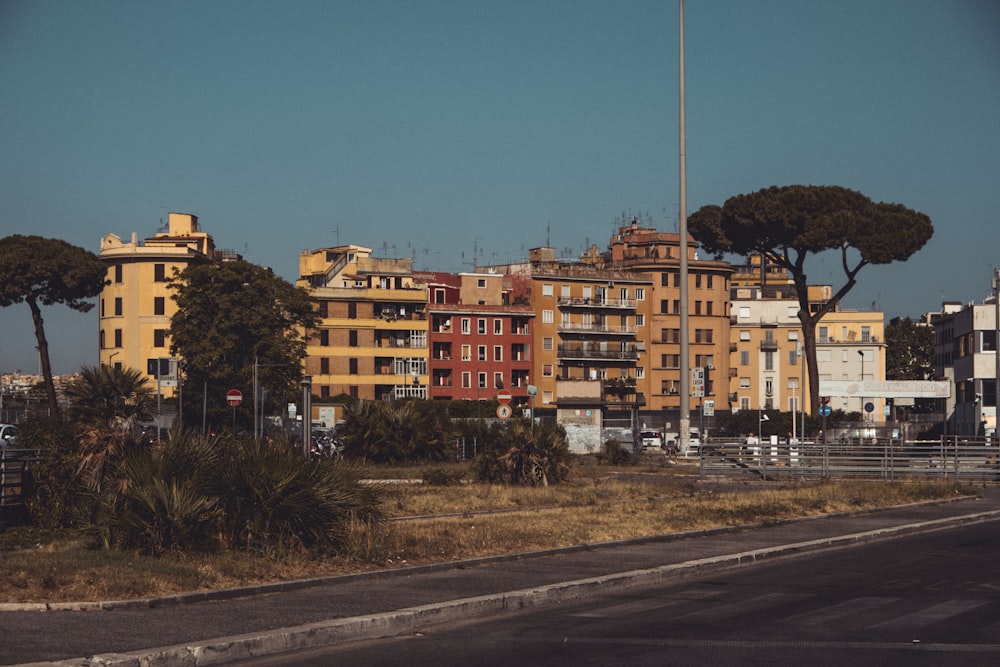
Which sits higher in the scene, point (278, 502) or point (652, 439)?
point (278, 502)

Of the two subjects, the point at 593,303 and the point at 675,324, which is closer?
the point at 593,303

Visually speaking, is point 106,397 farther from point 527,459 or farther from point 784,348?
point 784,348

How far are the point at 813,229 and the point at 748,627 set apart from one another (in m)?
60.1

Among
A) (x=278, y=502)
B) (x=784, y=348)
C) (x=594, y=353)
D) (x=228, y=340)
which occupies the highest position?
(x=784, y=348)

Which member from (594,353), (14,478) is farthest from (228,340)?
(14,478)

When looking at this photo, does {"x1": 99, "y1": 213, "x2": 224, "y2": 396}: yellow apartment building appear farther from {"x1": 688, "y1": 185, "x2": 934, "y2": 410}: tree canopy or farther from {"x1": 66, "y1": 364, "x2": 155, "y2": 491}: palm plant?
{"x1": 66, "y1": 364, "x2": 155, "y2": 491}: palm plant

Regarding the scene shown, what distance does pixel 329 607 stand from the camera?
1294 centimetres

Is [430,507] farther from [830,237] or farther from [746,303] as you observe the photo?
[746,303]

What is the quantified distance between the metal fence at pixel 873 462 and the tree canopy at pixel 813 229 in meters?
25.9

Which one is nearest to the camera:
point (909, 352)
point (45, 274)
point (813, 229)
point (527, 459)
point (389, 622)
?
point (389, 622)

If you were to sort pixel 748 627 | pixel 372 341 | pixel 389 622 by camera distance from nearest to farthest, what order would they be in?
pixel 748 627 < pixel 389 622 < pixel 372 341

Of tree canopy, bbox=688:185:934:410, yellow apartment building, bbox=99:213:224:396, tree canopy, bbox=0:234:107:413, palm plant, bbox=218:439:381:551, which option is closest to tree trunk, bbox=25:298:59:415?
tree canopy, bbox=0:234:107:413

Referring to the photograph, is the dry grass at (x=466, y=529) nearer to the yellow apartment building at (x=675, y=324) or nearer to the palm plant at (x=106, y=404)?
the palm plant at (x=106, y=404)

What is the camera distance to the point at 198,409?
75.1m
